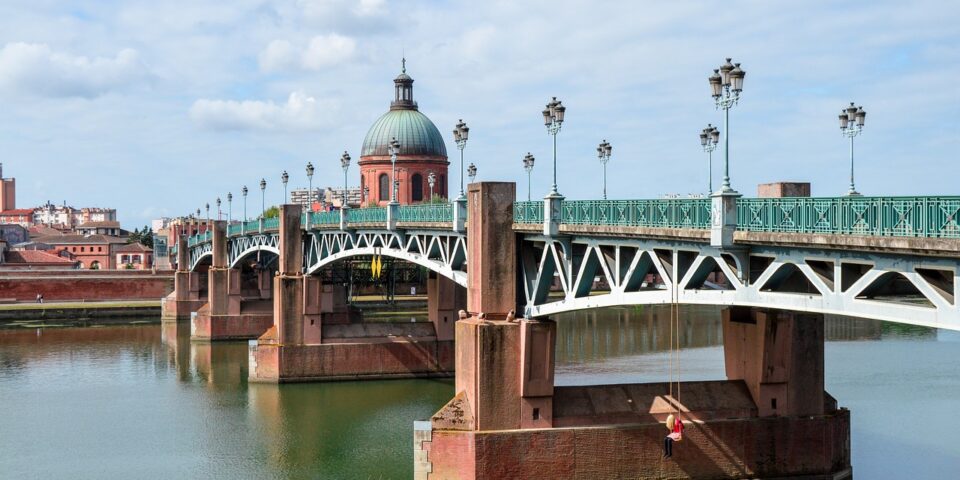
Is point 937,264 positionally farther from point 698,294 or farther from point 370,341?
point 370,341

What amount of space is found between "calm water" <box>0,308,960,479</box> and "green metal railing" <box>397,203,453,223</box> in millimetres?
7325

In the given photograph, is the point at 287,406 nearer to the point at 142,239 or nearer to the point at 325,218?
the point at 325,218

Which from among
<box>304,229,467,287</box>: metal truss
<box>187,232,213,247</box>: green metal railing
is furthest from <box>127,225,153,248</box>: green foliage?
<box>304,229,467,287</box>: metal truss

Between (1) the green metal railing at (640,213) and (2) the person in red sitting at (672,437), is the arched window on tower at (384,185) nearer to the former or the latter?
(1) the green metal railing at (640,213)

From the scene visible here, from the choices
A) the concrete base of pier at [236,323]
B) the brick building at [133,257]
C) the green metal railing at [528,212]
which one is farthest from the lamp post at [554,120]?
the brick building at [133,257]

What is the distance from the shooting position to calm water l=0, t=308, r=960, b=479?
34656mm

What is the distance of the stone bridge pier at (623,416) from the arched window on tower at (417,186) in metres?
68.9

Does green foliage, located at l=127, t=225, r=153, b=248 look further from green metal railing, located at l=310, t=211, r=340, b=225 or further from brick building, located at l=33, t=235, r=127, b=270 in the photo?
green metal railing, located at l=310, t=211, r=340, b=225

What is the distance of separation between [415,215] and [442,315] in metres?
9.12

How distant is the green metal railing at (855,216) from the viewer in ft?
58.4

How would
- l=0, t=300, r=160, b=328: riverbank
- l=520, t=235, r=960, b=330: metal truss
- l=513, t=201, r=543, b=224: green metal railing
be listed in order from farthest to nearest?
1. l=0, t=300, r=160, b=328: riverbank
2. l=513, t=201, r=543, b=224: green metal railing
3. l=520, t=235, r=960, b=330: metal truss

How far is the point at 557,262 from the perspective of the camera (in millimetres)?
29922

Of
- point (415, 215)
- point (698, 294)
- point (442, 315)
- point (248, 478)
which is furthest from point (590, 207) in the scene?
point (442, 315)

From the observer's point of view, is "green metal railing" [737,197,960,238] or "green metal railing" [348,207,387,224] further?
"green metal railing" [348,207,387,224]
